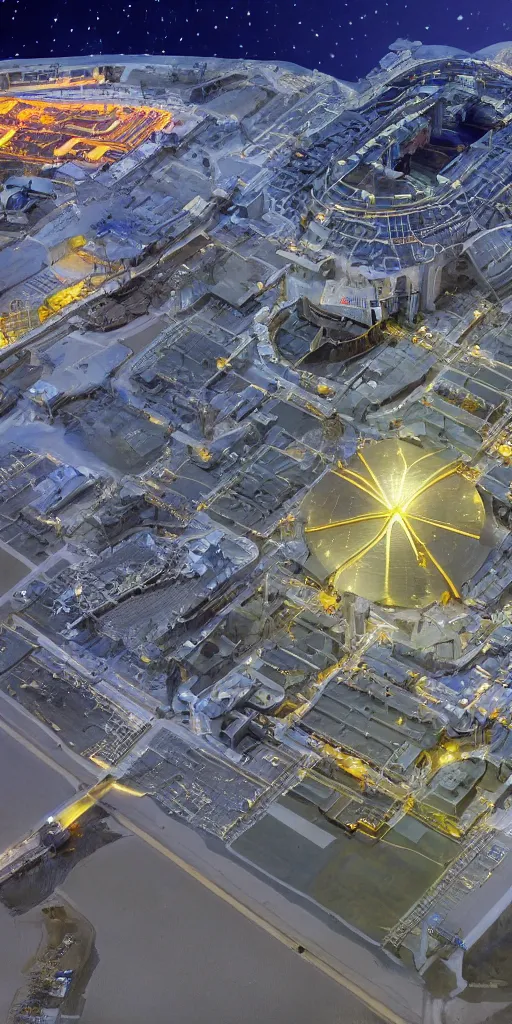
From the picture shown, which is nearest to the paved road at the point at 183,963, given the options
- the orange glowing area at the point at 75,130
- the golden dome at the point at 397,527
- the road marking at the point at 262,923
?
the road marking at the point at 262,923

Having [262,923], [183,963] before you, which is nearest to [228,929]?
[262,923]

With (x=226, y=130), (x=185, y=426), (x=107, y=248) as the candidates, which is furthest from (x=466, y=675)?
(x=226, y=130)

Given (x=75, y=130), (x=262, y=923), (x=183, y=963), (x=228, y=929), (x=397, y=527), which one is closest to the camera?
(x=183, y=963)

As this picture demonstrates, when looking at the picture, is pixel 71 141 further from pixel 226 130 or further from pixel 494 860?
pixel 494 860

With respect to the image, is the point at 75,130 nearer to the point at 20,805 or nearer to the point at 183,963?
the point at 20,805

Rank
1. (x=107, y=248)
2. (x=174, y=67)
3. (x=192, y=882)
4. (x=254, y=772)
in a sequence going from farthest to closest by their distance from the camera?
(x=174, y=67) < (x=107, y=248) < (x=254, y=772) < (x=192, y=882)

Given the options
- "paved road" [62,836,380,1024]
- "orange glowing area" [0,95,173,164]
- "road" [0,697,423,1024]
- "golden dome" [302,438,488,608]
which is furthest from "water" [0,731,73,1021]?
"orange glowing area" [0,95,173,164]

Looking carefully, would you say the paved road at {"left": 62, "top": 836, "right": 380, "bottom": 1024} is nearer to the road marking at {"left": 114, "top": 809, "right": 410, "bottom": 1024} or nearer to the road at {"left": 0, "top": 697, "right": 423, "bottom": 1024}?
the road at {"left": 0, "top": 697, "right": 423, "bottom": 1024}
